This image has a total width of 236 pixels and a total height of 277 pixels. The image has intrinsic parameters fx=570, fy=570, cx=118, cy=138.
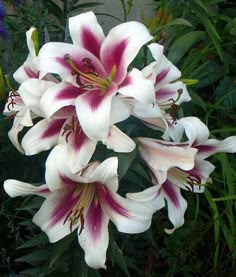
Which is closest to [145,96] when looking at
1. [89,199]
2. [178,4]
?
[89,199]

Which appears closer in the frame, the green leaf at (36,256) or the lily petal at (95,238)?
the lily petal at (95,238)

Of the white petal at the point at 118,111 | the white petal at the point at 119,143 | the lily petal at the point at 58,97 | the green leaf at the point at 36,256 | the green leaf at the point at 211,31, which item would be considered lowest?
the green leaf at the point at 36,256

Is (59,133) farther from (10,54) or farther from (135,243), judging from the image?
(10,54)

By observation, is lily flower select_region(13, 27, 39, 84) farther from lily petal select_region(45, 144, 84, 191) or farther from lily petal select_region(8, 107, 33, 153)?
lily petal select_region(45, 144, 84, 191)

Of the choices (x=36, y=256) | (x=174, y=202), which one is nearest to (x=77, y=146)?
(x=174, y=202)

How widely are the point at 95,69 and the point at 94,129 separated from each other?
0.54ft

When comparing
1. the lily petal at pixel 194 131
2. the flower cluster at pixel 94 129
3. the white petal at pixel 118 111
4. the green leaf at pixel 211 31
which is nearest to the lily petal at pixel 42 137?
the flower cluster at pixel 94 129

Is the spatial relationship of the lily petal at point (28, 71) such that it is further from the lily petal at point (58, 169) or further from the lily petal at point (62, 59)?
the lily petal at point (58, 169)

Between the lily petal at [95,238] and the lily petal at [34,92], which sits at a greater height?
the lily petal at [34,92]

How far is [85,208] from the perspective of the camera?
1025 mm

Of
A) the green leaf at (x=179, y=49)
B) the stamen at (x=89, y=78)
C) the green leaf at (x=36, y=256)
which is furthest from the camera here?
the green leaf at (x=179, y=49)

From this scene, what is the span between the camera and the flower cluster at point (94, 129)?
0.94 metres

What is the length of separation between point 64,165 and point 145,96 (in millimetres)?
171

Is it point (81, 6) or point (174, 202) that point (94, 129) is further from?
point (81, 6)
